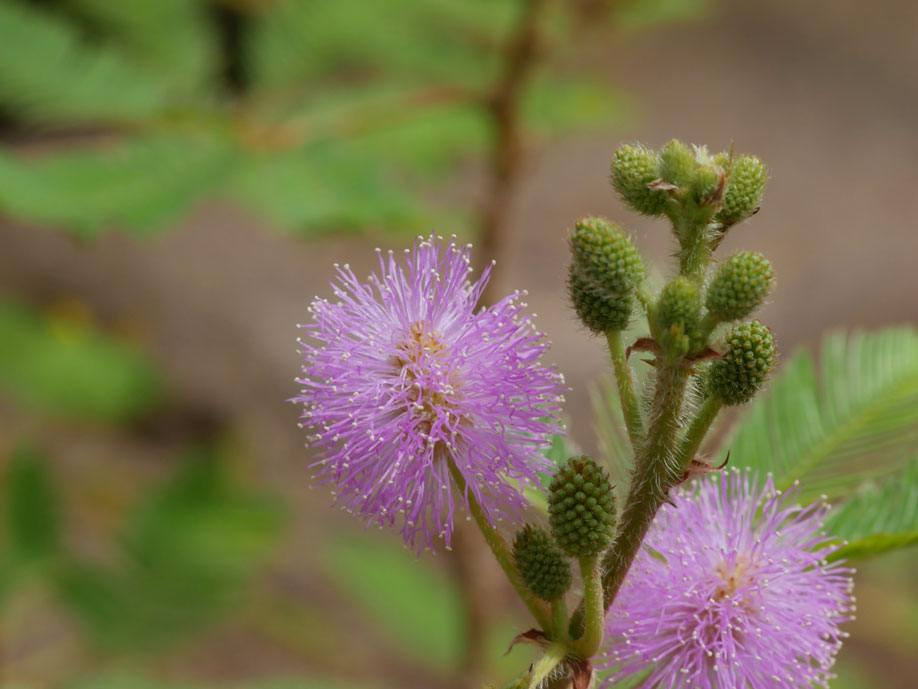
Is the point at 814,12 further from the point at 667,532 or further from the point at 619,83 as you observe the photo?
the point at 667,532

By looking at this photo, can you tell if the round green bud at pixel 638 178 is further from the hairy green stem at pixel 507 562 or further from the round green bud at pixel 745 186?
the hairy green stem at pixel 507 562

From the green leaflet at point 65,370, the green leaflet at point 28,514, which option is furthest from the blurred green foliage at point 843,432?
the green leaflet at point 65,370

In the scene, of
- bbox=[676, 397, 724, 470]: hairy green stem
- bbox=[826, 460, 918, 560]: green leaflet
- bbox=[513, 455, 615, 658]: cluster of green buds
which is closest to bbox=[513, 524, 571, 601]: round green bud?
bbox=[513, 455, 615, 658]: cluster of green buds

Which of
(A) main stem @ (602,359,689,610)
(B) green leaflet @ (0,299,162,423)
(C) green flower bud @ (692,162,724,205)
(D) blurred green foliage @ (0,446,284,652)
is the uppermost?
(B) green leaflet @ (0,299,162,423)

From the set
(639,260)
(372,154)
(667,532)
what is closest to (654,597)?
(667,532)

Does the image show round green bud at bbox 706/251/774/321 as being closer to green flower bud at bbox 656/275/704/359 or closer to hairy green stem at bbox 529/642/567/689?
green flower bud at bbox 656/275/704/359
